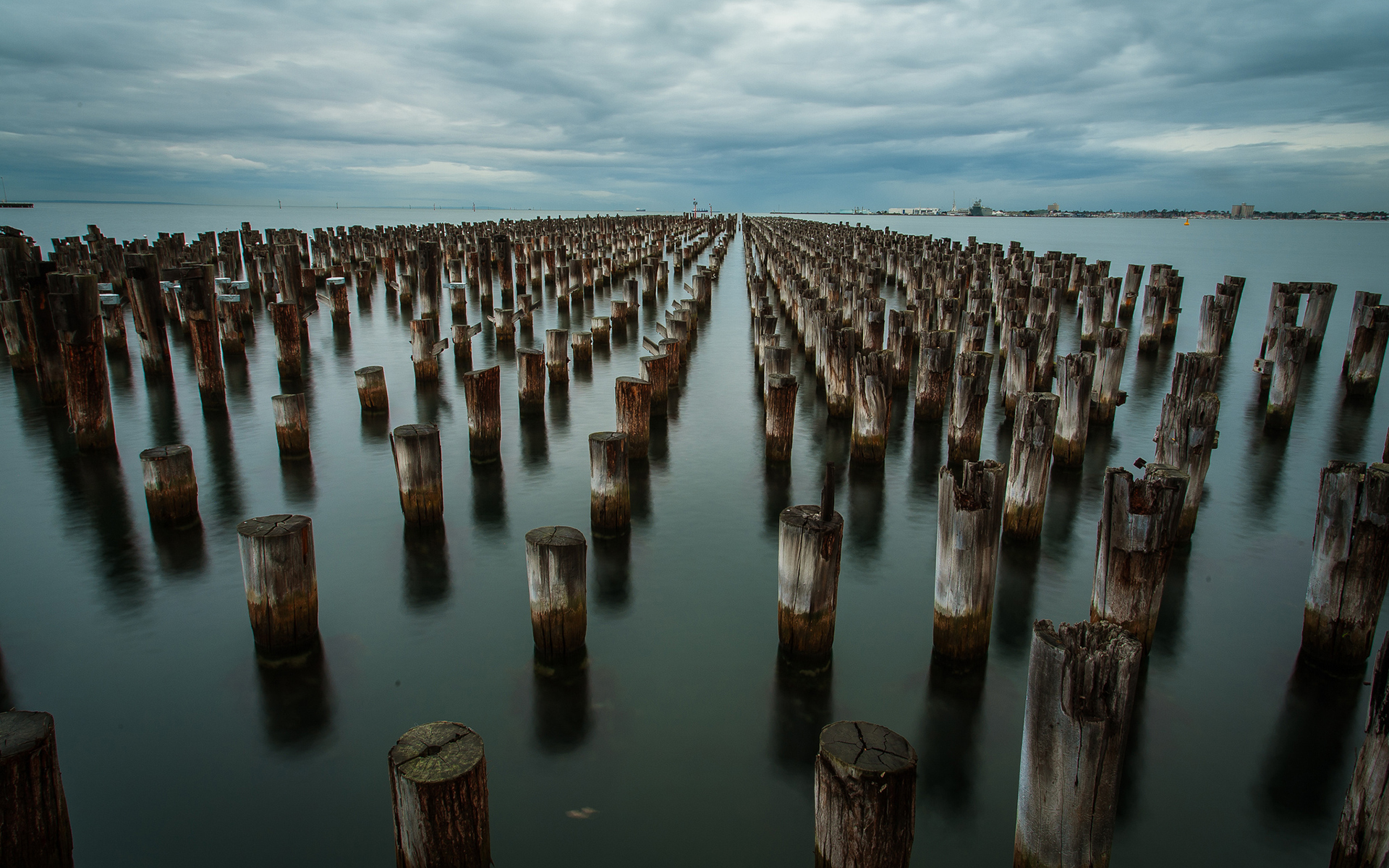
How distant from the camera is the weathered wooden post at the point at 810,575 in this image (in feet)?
13.0

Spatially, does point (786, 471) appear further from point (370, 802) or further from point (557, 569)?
point (370, 802)

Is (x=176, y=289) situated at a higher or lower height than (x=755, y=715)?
higher

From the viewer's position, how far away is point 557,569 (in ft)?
13.5

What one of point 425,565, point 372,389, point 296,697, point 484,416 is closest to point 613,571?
point 425,565

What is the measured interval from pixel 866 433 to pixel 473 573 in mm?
4010

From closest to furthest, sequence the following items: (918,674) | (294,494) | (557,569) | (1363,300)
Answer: (557,569) < (918,674) < (294,494) < (1363,300)

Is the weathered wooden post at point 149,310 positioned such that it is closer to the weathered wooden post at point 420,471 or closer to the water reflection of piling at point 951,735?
the weathered wooden post at point 420,471

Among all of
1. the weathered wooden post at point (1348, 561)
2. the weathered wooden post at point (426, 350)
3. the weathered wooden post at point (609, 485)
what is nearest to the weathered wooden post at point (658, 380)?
the weathered wooden post at point (609, 485)

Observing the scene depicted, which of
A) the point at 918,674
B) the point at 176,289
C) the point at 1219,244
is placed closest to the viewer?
the point at 918,674

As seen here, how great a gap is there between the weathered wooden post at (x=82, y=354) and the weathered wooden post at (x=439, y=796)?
674 centimetres

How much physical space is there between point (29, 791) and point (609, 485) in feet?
12.6

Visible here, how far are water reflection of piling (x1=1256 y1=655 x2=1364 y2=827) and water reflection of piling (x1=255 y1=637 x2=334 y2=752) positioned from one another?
468 centimetres

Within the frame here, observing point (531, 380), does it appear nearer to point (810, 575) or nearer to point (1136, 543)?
point (810, 575)

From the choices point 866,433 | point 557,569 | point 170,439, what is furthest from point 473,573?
point 170,439
